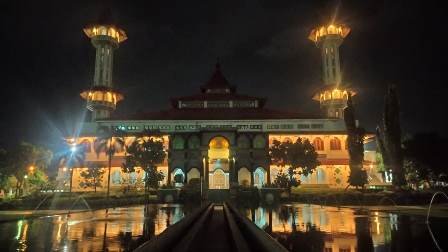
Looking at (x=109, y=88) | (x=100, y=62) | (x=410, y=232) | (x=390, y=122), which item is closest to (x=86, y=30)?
(x=100, y=62)

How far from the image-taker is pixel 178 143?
2500 inches

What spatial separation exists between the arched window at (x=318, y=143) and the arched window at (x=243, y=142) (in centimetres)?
1212

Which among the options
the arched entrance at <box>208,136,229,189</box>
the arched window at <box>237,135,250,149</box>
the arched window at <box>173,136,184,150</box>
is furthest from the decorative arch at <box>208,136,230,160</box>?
the arched window at <box>173,136,184,150</box>

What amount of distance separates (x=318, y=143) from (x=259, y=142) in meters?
10.7

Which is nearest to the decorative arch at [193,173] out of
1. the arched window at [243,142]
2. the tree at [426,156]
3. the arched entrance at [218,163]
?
the arched entrance at [218,163]

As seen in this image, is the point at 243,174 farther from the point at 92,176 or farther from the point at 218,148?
the point at 92,176

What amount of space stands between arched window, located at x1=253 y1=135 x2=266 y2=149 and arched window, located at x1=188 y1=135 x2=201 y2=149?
32.5ft

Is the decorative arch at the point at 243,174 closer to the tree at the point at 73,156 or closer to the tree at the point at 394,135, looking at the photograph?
the tree at the point at 73,156

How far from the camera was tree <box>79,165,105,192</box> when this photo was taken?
55.9m

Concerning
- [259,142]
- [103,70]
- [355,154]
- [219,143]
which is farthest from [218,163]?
[103,70]

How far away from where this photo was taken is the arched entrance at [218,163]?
62156mm

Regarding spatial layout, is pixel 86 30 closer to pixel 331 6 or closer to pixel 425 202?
pixel 331 6

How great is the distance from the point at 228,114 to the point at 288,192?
2570 cm

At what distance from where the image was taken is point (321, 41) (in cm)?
7444
